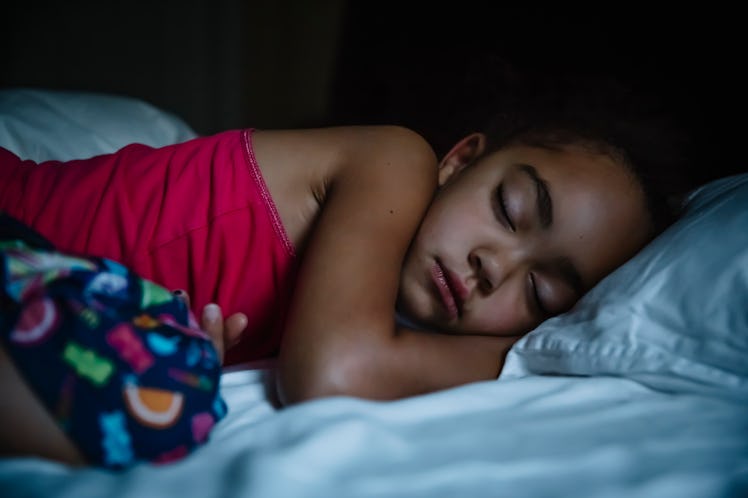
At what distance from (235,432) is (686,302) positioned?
49 centimetres

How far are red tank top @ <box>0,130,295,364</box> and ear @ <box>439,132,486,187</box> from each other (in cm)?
30

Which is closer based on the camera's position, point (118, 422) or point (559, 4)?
point (118, 422)

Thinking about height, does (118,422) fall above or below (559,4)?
below

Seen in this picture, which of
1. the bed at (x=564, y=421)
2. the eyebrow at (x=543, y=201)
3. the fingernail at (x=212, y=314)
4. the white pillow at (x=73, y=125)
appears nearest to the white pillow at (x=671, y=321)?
the bed at (x=564, y=421)

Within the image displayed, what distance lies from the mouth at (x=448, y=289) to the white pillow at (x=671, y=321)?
0.33ft

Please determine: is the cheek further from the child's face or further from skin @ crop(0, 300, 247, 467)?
skin @ crop(0, 300, 247, 467)

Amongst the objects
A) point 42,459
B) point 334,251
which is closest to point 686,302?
point 334,251

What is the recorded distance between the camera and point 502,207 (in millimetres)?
753

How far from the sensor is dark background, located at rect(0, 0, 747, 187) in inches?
42.1

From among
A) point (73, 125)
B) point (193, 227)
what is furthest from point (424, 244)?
point (73, 125)

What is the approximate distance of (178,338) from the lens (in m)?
0.50

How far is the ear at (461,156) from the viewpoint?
2.97 feet

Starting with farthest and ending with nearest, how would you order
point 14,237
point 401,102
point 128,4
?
point 128,4, point 401,102, point 14,237

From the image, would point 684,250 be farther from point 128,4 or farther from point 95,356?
point 128,4
